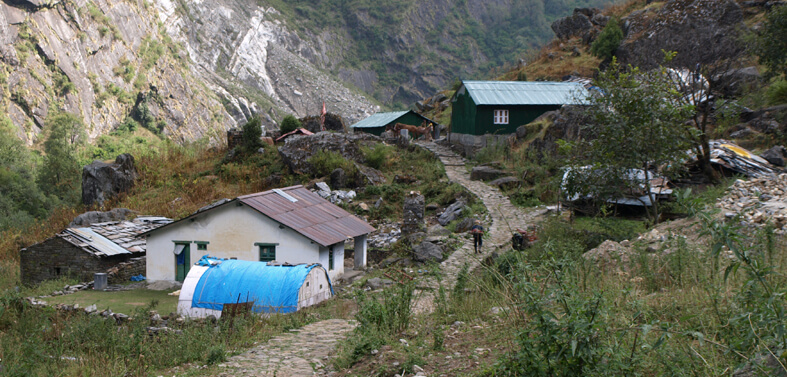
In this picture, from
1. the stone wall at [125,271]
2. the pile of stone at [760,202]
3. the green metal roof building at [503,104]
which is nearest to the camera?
the pile of stone at [760,202]

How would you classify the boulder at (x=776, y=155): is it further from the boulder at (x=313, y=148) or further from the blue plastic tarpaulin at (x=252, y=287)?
the boulder at (x=313, y=148)

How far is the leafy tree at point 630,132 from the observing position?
44.4ft

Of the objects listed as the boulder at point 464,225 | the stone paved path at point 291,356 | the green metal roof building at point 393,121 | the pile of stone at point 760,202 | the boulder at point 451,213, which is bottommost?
the stone paved path at point 291,356

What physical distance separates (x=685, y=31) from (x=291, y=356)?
3861 centimetres

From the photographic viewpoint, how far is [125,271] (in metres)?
18.8

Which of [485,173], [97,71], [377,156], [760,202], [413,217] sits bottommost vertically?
[413,217]

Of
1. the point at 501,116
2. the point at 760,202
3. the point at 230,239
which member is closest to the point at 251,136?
the point at 501,116

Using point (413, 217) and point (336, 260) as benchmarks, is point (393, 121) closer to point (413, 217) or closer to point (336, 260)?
point (413, 217)

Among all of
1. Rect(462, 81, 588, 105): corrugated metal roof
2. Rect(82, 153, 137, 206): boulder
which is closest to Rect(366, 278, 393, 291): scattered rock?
Rect(462, 81, 588, 105): corrugated metal roof

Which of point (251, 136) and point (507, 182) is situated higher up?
point (251, 136)

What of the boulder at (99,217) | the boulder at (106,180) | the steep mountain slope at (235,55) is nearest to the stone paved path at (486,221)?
the boulder at (99,217)

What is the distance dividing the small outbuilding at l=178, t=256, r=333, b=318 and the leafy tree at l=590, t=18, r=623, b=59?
119 feet

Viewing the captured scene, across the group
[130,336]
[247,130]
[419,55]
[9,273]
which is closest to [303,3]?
[419,55]

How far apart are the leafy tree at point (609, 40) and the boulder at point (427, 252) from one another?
3120 centimetres
